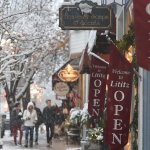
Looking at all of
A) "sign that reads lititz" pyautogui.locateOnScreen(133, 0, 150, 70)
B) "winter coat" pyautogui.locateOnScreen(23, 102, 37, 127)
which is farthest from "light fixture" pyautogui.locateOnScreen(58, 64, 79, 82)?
"sign that reads lititz" pyautogui.locateOnScreen(133, 0, 150, 70)

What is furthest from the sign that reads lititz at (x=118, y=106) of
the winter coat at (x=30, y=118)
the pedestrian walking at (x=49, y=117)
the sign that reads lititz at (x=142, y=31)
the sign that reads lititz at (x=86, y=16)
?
the pedestrian walking at (x=49, y=117)

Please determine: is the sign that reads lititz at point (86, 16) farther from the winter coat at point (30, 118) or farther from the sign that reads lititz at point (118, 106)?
the winter coat at point (30, 118)

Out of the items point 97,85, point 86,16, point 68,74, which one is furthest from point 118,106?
point 68,74

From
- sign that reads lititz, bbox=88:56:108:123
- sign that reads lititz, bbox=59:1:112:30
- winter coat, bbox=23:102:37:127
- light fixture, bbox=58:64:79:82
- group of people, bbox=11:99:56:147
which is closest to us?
sign that reads lititz, bbox=59:1:112:30

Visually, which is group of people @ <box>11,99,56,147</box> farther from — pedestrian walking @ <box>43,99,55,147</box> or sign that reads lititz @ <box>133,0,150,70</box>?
sign that reads lititz @ <box>133,0,150,70</box>

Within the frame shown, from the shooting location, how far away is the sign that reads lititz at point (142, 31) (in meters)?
6.02

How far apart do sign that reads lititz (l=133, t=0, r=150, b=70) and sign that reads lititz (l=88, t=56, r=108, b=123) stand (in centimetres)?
644

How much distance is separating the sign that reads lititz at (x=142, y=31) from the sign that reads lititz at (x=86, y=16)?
20.2ft

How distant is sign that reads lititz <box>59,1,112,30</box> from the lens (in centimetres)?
1227

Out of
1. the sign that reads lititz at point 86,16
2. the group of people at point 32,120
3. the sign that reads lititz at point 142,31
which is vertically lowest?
the group of people at point 32,120

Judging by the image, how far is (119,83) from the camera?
8562mm

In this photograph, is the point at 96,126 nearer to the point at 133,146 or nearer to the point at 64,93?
the point at 133,146

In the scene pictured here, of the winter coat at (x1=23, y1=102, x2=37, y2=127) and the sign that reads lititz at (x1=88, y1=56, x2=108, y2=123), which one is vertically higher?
the sign that reads lititz at (x1=88, y1=56, x2=108, y2=123)

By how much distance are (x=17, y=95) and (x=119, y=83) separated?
109 ft
